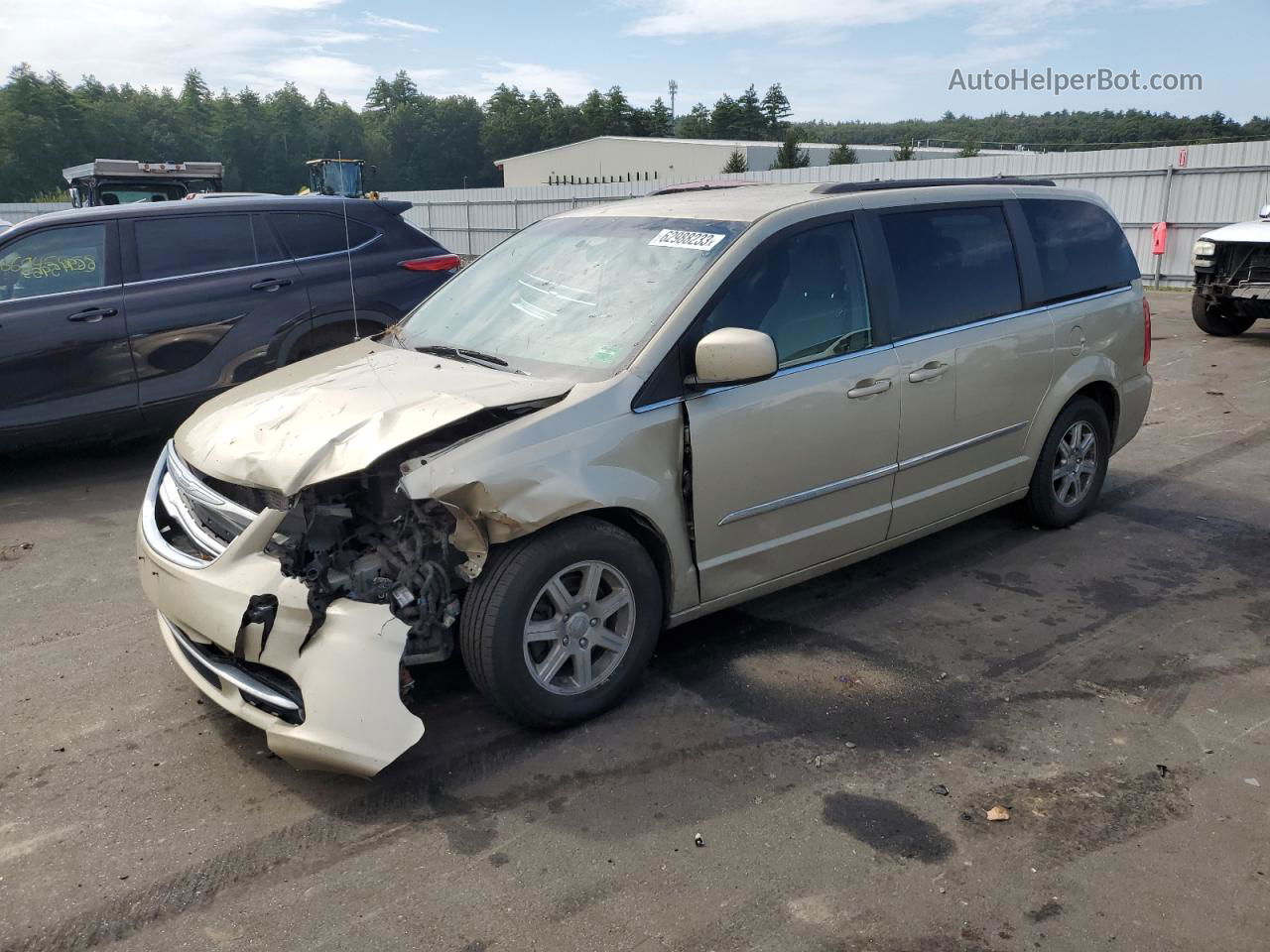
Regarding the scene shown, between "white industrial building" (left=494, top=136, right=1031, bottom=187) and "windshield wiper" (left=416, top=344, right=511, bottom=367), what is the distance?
46654mm

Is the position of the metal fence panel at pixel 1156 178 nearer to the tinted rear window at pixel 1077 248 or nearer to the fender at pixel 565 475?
the tinted rear window at pixel 1077 248

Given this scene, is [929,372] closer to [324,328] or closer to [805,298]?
[805,298]

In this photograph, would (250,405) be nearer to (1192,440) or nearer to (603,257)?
(603,257)

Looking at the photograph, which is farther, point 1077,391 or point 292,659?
point 1077,391

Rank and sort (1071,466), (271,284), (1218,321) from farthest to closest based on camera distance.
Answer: (1218,321)
(271,284)
(1071,466)

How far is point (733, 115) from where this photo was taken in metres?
94.9

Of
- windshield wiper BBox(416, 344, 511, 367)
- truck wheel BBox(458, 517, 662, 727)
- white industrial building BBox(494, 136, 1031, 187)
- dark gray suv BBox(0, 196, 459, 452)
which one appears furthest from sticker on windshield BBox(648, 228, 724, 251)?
white industrial building BBox(494, 136, 1031, 187)

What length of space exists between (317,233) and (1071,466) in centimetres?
563

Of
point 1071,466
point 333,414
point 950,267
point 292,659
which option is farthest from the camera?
point 1071,466

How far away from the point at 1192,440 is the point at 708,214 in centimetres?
536

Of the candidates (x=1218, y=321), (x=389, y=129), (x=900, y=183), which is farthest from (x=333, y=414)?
(x=389, y=129)

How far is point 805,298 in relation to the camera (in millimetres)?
3961

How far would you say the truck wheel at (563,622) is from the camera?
3.17 m

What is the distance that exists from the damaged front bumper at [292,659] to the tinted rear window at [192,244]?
4.38 meters
